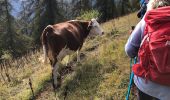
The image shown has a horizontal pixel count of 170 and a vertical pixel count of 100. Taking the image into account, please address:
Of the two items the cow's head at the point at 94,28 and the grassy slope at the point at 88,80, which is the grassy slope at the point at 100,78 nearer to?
the grassy slope at the point at 88,80

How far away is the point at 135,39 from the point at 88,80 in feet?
14.4

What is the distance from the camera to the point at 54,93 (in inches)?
352

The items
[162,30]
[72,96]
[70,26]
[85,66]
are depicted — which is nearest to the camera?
[162,30]

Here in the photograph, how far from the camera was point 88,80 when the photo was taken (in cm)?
905

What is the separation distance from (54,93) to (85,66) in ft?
4.26

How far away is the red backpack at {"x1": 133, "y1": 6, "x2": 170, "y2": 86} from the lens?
171 inches

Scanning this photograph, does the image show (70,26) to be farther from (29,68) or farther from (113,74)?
(113,74)

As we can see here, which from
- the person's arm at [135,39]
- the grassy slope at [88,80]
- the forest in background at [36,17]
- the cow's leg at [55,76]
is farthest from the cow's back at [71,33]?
the forest in background at [36,17]

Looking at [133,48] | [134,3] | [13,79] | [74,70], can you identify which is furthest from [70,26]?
[134,3]

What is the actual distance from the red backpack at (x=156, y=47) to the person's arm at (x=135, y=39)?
128 mm

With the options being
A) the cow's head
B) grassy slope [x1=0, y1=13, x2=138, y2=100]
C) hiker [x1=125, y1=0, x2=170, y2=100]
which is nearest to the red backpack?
hiker [x1=125, y1=0, x2=170, y2=100]

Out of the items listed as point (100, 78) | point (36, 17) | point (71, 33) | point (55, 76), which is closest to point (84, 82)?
point (100, 78)

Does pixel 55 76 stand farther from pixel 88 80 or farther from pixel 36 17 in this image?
pixel 36 17

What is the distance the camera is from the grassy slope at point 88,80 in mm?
8234
